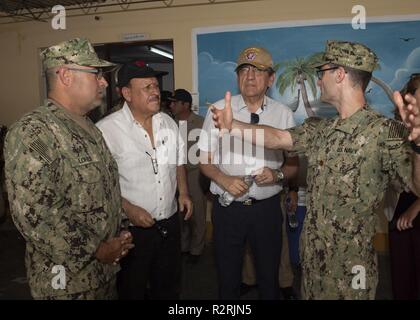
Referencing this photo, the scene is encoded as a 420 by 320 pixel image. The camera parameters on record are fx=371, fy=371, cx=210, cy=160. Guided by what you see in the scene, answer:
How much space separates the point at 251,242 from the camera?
241cm

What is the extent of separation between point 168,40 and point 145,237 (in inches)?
131

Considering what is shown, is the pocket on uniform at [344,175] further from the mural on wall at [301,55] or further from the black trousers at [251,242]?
the mural on wall at [301,55]

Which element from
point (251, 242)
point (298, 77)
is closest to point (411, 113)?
point (251, 242)

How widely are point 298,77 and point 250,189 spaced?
2540 millimetres

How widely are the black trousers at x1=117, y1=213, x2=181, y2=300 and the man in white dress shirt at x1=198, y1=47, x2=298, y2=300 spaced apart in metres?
0.30

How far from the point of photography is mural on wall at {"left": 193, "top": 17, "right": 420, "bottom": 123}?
4148mm

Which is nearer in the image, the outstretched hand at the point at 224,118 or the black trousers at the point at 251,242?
the outstretched hand at the point at 224,118

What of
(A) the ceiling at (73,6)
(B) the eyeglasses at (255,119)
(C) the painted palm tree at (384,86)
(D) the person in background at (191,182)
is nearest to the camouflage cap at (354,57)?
(B) the eyeglasses at (255,119)

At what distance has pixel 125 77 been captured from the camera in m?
2.38

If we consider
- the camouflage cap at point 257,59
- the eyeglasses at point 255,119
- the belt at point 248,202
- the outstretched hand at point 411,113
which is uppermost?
the camouflage cap at point 257,59

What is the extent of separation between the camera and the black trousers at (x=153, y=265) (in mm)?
2299

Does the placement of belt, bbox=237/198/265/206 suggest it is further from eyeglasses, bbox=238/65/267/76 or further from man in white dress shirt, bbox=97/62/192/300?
eyeglasses, bbox=238/65/267/76

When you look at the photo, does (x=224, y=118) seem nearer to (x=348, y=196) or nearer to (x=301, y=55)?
(x=348, y=196)

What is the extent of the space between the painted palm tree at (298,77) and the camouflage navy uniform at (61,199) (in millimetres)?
3163
